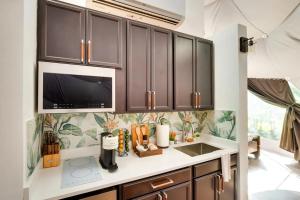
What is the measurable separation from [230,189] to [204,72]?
1.37 m

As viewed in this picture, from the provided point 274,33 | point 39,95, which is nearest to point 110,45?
point 39,95

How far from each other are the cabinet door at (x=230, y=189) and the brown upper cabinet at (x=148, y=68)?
1039mm

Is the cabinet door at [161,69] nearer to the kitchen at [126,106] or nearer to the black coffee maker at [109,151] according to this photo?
the kitchen at [126,106]

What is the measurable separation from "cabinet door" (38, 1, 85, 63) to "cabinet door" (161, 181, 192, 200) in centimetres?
128

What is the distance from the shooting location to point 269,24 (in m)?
1.94

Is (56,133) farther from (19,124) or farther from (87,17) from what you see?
(87,17)

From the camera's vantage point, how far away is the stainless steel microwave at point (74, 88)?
1073mm

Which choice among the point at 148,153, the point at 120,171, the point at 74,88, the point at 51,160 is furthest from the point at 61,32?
the point at 148,153

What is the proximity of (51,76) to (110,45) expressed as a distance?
0.54 meters

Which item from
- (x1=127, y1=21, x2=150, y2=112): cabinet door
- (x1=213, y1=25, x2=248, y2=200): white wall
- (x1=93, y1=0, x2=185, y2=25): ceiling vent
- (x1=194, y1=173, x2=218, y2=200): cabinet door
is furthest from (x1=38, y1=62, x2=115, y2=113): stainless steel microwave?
(x1=213, y1=25, x2=248, y2=200): white wall

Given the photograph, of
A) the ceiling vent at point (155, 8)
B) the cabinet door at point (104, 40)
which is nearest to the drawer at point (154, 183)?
the cabinet door at point (104, 40)

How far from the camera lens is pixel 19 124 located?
2.66 feet

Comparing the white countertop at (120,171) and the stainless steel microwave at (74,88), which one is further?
the stainless steel microwave at (74,88)

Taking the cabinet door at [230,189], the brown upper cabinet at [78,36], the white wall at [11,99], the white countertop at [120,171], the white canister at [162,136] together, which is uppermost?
the brown upper cabinet at [78,36]
